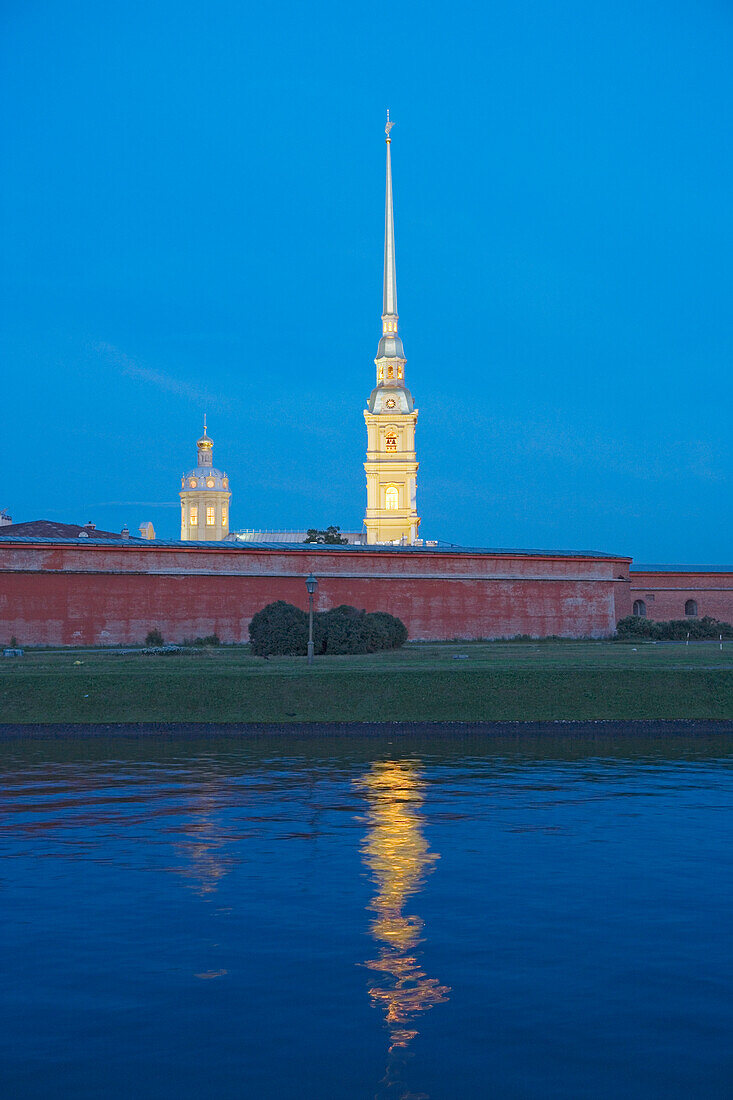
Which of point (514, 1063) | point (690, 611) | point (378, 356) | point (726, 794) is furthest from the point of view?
point (378, 356)

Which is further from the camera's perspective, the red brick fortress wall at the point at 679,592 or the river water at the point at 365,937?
the red brick fortress wall at the point at 679,592

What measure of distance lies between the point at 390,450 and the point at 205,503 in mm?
23699

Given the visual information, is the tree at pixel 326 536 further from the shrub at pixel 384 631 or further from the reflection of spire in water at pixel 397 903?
the reflection of spire in water at pixel 397 903

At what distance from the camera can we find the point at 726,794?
43.4 feet

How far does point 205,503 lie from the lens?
103 m

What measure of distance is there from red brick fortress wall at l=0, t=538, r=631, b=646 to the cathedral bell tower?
4695cm

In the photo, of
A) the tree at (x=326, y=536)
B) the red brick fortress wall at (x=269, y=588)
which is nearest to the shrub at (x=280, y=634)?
the red brick fortress wall at (x=269, y=588)

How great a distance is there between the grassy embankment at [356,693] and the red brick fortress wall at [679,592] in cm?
2263

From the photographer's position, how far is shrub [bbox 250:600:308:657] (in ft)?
93.7

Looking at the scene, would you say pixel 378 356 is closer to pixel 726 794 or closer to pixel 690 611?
pixel 690 611

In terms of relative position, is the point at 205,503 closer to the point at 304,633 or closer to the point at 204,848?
the point at 304,633

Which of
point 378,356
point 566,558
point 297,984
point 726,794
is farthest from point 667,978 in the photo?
point 378,356

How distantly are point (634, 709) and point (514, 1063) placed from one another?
50.8 ft

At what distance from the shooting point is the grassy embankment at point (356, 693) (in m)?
19.6
